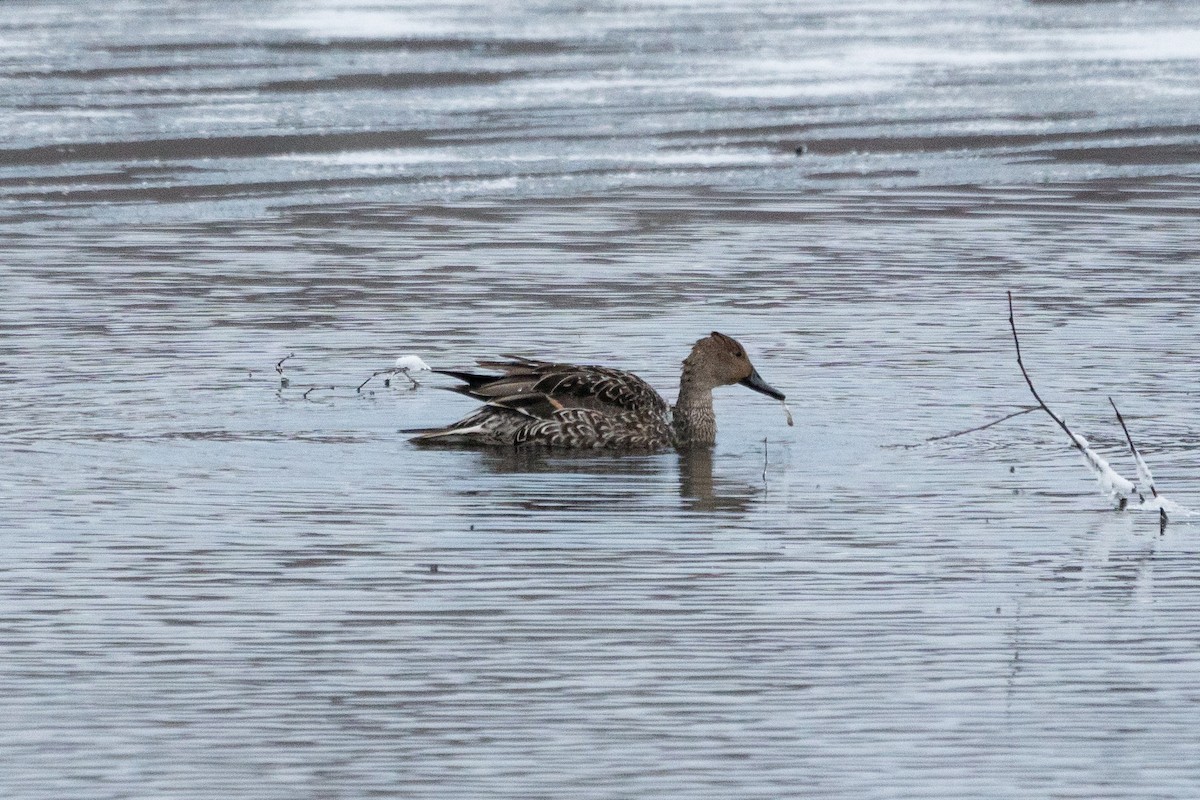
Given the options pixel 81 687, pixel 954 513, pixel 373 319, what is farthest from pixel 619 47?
pixel 81 687

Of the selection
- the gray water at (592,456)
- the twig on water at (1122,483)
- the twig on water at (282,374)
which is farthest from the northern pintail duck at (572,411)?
the twig on water at (1122,483)

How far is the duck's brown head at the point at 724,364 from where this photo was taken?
43.2 ft

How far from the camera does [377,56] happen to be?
3325 cm

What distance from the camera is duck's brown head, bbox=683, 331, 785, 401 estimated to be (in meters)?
13.2

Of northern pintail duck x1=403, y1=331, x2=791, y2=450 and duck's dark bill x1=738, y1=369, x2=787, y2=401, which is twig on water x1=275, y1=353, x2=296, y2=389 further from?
duck's dark bill x1=738, y1=369, x2=787, y2=401

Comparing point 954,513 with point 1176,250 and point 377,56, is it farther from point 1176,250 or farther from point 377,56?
point 377,56

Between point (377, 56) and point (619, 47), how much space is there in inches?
128

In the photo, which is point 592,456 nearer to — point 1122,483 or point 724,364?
point 724,364

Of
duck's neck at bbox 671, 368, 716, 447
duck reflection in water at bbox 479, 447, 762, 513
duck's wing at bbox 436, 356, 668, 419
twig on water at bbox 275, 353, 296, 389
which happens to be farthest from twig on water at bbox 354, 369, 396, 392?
duck's neck at bbox 671, 368, 716, 447

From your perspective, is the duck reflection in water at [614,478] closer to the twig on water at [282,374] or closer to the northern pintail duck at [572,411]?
the northern pintail duck at [572,411]

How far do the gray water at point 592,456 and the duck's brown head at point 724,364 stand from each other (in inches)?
13.0

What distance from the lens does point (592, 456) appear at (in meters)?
12.8

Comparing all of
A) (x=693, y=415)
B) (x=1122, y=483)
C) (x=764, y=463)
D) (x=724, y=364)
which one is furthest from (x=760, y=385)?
(x=1122, y=483)

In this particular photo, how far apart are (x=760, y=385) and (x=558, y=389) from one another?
104cm
